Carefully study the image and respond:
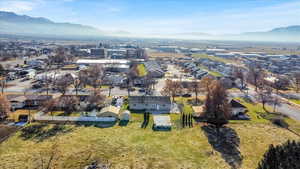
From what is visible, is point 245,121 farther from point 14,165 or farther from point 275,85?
point 14,165

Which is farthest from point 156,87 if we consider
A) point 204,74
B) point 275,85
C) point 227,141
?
point 275,85

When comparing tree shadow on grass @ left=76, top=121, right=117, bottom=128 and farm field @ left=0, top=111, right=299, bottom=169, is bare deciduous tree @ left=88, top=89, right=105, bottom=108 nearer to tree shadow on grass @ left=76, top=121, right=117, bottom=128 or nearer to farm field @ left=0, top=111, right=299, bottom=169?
tree shadow on grass @ left=76, top=121, right=117, bottom=128

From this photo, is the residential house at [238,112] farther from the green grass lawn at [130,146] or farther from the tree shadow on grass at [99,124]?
the tree shadow on grass at [99,124]

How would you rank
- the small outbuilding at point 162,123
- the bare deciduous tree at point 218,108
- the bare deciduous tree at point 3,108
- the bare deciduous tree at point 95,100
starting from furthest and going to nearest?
the bare deciduous tree at point 95,100
the bare deciduous tree at point 3,108
the bare deciduous tree at point 218,108
the small outbuilding at point 162,123

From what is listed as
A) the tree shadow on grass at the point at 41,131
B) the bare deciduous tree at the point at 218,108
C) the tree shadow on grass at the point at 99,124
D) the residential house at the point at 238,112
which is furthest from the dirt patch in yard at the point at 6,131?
the residential house at the point at 238,112

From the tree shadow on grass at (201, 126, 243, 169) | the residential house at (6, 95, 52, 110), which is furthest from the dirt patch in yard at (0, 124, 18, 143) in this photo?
the tree shadow on grass at (201, 126, 243, 169)

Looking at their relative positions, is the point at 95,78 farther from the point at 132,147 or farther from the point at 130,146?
the point at 132,147
